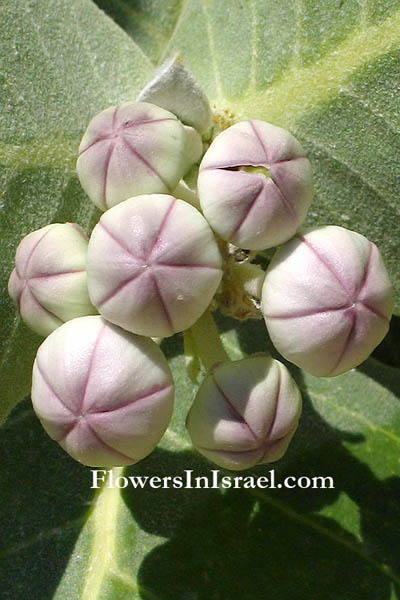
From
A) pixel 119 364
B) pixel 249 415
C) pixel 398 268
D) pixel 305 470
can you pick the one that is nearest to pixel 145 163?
pixel 119 364

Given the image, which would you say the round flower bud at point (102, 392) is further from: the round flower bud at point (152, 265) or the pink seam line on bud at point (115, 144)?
the pink seam line on bud at point (115, 144)

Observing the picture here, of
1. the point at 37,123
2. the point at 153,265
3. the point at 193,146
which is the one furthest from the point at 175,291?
the point at 37,123

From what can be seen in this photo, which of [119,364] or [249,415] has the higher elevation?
[119,364]

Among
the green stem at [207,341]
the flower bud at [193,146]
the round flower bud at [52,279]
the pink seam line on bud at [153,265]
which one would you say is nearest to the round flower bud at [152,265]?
the pink seam line on bud at [153,265]

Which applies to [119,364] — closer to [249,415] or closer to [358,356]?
[249,415]

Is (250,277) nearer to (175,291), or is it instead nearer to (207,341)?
(207,341)
